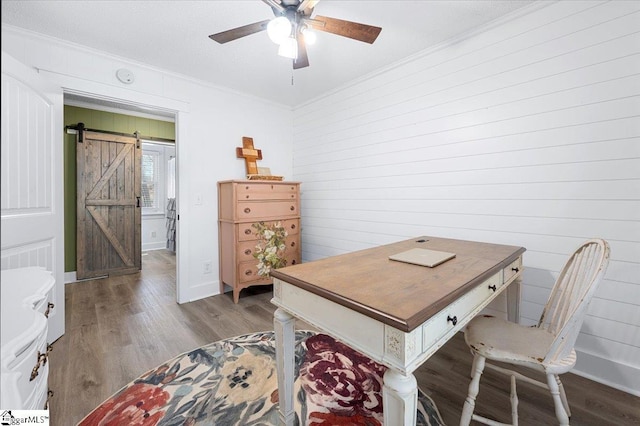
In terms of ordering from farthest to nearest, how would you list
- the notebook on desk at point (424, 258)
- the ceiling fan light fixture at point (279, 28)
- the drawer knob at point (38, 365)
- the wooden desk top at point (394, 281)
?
the ceiling fan light fixture at point (279, 28)
the notebook on desk at point (424, 258)
the wooden desk top at point (394, 281)
the drawer knob at point (38, 365)

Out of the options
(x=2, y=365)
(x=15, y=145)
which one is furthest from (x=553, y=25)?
(x=2, y=365)

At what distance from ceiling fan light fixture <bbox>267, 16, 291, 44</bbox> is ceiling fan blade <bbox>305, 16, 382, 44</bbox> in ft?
0.77

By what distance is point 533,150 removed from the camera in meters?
1.96

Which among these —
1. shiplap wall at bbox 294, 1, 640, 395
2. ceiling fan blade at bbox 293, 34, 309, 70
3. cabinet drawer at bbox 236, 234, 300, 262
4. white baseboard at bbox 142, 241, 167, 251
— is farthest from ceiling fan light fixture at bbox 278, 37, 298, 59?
white baseboard at bbox 142, 241, 167, 251

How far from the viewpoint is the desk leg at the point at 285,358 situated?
1228 millimetres

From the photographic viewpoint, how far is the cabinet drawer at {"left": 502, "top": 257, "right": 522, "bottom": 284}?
1495mm

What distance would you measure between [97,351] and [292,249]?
80.8 inches

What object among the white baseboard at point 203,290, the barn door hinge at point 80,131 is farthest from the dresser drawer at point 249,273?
the barn door hinge at point 80,131

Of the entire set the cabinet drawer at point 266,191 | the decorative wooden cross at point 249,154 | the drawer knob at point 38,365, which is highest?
the decorative wooden cross at point 249,154

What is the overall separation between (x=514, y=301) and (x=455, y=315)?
1.19m

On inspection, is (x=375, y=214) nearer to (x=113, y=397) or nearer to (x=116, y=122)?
(x=113, y=397)

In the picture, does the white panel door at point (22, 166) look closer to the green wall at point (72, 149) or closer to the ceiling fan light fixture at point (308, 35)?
the ceiling fan light fixture at point (308, 35)

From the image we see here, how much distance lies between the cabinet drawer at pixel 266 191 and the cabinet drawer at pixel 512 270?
246 cm

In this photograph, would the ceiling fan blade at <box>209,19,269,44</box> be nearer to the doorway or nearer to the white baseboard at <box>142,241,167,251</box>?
the doorway
